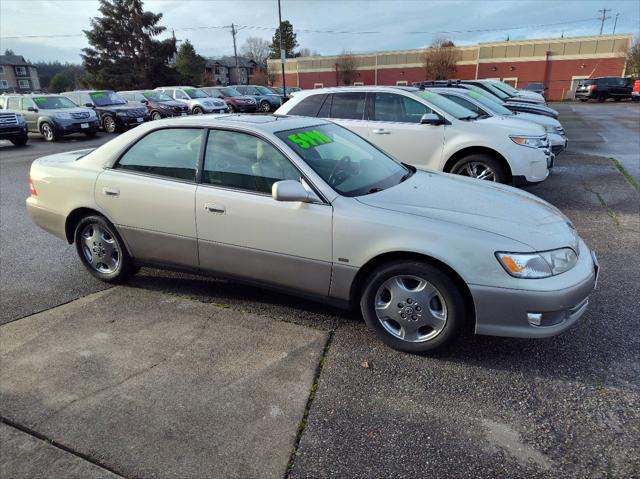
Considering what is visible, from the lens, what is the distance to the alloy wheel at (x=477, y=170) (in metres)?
6.73

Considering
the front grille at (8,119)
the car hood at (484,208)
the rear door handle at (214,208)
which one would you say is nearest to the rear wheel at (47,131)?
the front grille at (8,119)

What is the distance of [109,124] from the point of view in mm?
19047

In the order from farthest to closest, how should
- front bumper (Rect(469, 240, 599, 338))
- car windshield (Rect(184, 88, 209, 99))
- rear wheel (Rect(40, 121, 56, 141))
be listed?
car windshield (Rect(184, 88, 209, 99)), rear wheel (Rect(40, 121, 56, 141)), front bumper (Rect(469, 240, 599, 338))

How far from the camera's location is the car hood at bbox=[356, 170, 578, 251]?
2.99 metres

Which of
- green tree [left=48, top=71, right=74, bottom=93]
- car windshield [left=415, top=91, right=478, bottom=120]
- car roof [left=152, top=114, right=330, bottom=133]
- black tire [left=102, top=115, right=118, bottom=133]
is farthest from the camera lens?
green tree [left=48, top=71, right=74, bottom=93]

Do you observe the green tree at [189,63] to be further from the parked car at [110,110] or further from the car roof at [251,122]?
the car roof at [251,122]

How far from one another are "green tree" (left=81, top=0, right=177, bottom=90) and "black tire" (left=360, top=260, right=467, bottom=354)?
53.2 meters

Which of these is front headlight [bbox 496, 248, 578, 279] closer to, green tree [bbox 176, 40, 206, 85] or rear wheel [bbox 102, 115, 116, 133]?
rear wheel [bbox 102, 115, 116, 133]

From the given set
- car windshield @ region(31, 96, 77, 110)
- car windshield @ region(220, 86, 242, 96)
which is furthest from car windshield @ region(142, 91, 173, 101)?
car windshield @ region(31, 96, 77, 110)

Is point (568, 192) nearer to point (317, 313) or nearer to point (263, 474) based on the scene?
point (317, 313)

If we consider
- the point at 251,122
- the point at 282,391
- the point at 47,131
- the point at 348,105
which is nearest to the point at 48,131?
the point at 47,131

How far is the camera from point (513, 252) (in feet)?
9.33

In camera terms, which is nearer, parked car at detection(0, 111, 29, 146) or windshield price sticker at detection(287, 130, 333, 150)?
windshield price sticker at detection(287, 130, 333, 150)

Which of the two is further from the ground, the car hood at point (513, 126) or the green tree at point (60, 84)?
the green tree at point (60, 84)
